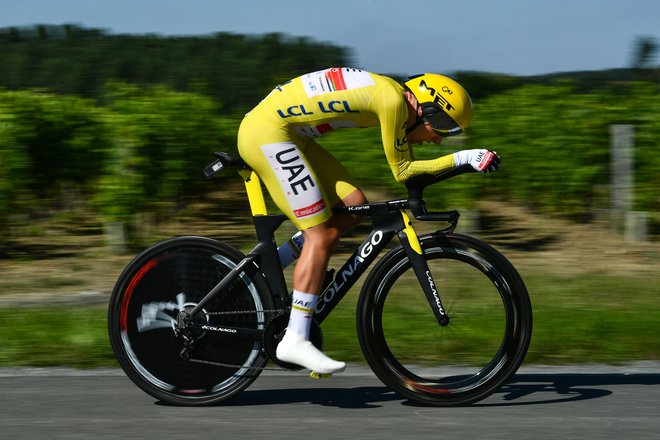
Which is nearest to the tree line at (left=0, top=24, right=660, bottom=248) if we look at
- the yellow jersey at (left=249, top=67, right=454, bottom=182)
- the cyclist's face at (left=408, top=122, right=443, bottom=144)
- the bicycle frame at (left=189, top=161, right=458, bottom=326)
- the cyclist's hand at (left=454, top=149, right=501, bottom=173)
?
the bicycle frame at (left=189, top=161, right=458, bottom=326)

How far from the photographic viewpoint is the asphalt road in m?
5.09

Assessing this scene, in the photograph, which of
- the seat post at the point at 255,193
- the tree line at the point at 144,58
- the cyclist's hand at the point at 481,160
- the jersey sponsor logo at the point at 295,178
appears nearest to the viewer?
the cyclist's hand at the point at 481,160

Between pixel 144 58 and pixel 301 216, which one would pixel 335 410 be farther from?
pixel 144 58

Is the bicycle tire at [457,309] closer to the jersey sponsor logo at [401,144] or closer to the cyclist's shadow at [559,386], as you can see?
the cyclist's shadow at [559,386]

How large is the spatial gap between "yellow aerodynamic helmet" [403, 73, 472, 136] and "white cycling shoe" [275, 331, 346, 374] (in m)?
1.23

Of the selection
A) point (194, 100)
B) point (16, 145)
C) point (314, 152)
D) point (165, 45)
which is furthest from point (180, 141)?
point (165, 45)

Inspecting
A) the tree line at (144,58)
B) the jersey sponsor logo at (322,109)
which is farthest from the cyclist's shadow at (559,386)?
the tree line at (144,58)

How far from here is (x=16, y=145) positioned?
1015cm

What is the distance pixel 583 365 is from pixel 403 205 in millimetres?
1611

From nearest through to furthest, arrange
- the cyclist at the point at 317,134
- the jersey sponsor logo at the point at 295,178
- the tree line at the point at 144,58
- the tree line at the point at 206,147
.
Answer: the cyclist at the point at 317,134
the jersey sponsor logo at the point at 295,178
the tree line at the point at 206,147
the tree line at the point at 144,58

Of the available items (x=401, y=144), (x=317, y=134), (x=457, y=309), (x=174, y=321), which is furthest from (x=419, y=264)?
(x=174, y=321)

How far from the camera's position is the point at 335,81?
17.9ft

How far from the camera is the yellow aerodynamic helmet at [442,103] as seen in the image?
5.42m

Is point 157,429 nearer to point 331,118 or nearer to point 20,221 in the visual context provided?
point 331,118
